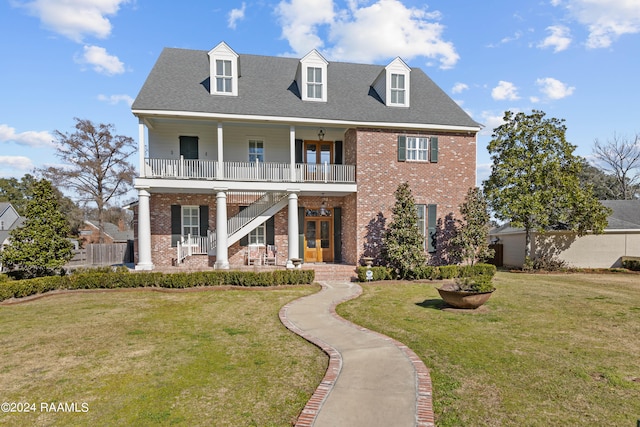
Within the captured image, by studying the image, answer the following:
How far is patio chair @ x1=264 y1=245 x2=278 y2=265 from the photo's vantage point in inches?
685

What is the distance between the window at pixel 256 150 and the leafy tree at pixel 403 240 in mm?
7350

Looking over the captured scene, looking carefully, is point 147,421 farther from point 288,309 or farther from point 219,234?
point 219,234

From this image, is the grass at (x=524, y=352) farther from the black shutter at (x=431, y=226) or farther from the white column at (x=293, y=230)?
the black shutter at (x=431, y=226)

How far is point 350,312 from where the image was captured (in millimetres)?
9492

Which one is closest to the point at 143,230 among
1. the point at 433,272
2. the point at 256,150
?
the point at 256,150

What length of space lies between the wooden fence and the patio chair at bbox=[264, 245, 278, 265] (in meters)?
14.4

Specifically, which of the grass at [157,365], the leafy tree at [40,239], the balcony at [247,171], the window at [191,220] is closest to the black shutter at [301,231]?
the balcony at [247,171]

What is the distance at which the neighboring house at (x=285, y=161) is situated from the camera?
16.0 metres

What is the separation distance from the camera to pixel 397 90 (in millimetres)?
18094

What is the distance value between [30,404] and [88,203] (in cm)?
3183

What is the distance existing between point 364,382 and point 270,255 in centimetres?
1305

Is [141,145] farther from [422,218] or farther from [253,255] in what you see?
[422,218]

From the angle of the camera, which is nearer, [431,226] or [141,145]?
[141,145]

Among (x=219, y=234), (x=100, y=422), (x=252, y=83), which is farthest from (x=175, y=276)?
(x=252, y=83)
